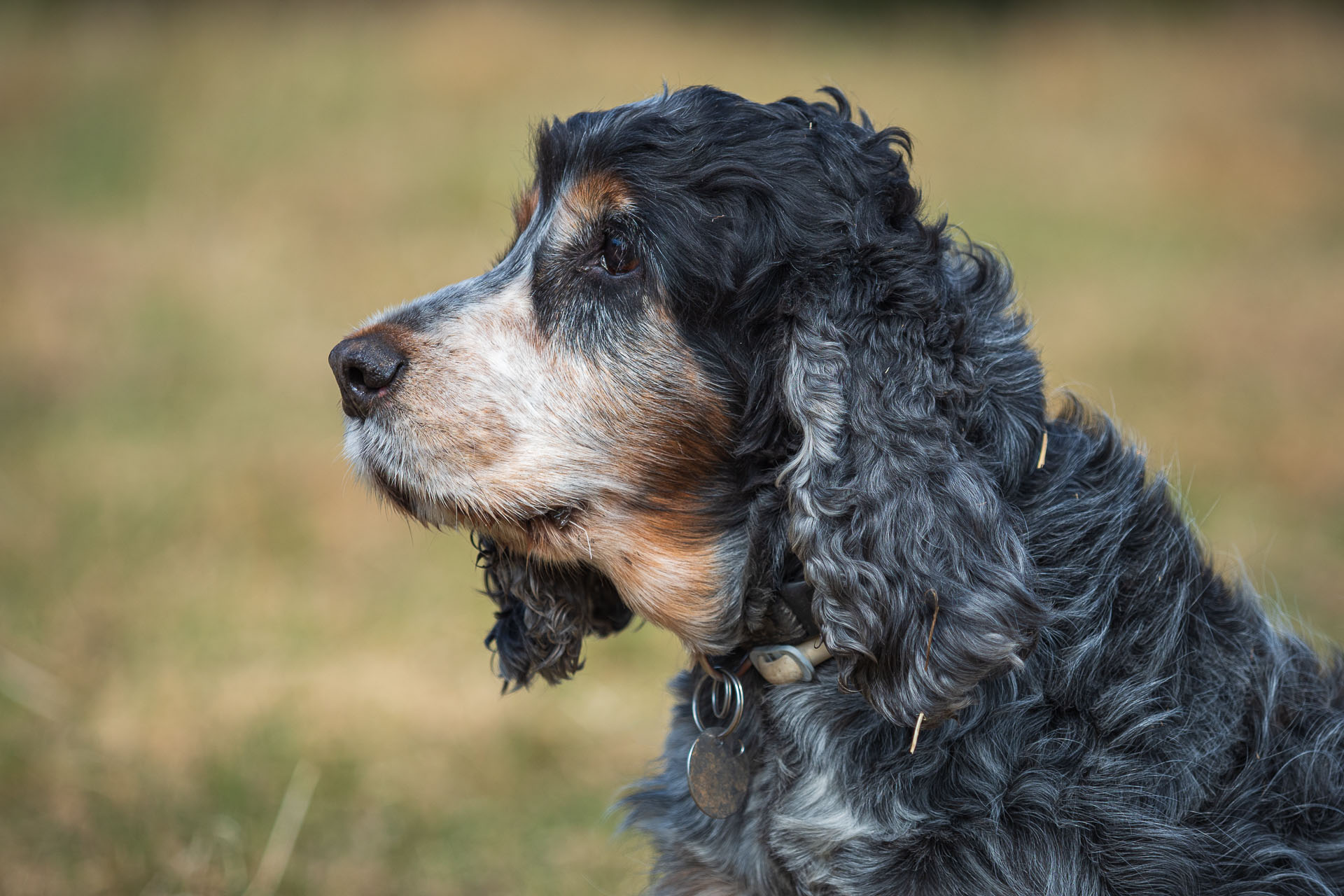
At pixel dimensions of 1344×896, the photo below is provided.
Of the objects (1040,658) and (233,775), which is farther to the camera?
(233,775)

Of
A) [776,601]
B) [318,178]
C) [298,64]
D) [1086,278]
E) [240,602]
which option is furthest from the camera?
[298,64]

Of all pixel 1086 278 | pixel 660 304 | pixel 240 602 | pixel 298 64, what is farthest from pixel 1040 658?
pixel 298 64

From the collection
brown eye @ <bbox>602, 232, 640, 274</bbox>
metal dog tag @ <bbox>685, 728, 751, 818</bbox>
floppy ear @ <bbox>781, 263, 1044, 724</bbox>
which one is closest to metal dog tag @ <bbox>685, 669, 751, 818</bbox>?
metal dog tag @ <bbox>685, 728, 751, 818</bbox>

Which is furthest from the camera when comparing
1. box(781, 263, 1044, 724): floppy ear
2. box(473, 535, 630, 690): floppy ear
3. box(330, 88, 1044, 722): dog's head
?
box(473, 535, 630, 690): floppy ear

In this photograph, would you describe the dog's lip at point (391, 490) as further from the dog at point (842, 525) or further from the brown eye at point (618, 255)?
the brown eye at point (618, 255)

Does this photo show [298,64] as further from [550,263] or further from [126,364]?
[550,263]

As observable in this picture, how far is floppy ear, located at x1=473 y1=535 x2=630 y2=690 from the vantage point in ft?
12.4

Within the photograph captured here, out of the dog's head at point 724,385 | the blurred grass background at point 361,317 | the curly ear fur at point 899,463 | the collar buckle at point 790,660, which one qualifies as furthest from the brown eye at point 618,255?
the collar buckle at point 790,660

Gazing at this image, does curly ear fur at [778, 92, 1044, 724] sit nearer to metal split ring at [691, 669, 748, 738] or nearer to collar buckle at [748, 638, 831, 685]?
collar buckle at [748, 638, 831, 685]

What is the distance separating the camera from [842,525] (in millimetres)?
2906

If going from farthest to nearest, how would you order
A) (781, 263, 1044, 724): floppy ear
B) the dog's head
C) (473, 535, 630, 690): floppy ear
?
(473, 535, 630, 690): floppy ear < the dog's head < (781, 263, 1044, 724): floppy ear

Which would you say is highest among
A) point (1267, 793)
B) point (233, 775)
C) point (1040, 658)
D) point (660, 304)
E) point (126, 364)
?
point (660, 304)

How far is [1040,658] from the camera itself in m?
3.10

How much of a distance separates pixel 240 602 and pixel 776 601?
15.7 ft
